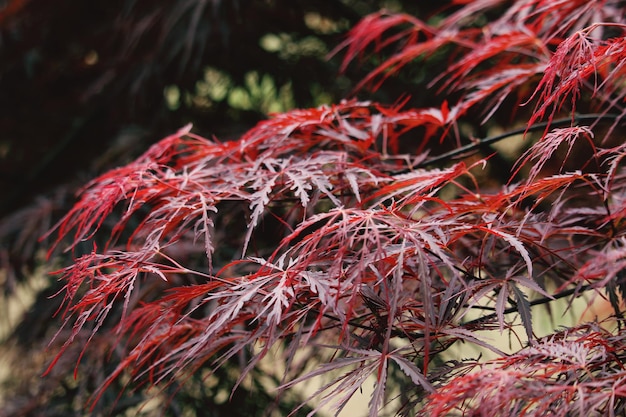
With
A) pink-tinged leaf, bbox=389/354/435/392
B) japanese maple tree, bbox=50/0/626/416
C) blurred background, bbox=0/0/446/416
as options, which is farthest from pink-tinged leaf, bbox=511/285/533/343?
blurred background, bbox=0/0/446/416

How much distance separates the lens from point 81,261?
0.84 meters

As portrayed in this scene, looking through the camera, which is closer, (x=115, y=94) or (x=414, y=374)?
(x=414, y=374)

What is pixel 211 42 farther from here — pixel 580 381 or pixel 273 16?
pixel 580 381

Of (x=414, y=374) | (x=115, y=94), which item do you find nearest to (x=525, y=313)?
(x=414, y=374)

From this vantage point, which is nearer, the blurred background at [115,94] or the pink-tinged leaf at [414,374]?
the pink-tinged leaf at [414,374]

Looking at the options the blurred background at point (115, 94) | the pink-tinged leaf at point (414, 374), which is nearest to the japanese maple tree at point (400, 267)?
the pink-tinged leaf at point (414, 374)

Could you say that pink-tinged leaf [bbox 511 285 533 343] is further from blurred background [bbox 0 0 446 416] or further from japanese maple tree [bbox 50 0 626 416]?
blurred background [bbox 0 0 446 416]

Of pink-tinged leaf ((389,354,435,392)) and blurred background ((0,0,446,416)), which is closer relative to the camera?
pink-tinged leaf ((389,354,435,392))

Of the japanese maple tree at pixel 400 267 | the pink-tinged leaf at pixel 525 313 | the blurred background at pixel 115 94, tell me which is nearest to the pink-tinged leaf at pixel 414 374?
the japanese maple tree at pixel 400 267

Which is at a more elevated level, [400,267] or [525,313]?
[400,267]

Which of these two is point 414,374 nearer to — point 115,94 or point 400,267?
point 400,267

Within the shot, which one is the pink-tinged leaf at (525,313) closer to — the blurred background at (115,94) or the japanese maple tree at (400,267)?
the japanese maple tree at (400,267)

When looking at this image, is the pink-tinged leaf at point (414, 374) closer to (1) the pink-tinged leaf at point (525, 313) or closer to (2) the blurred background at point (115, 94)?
(1) the pink-tinged leaf at point (525, 313)

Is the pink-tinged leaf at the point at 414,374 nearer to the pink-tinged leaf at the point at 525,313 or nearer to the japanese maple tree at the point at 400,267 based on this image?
the japanese maple tree at the point at 400,267
